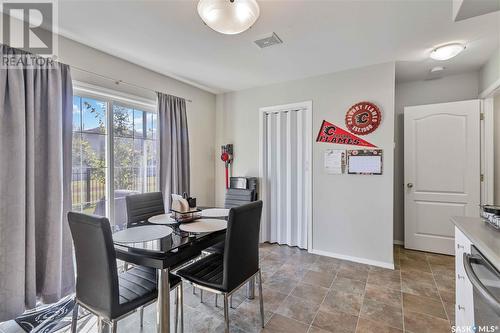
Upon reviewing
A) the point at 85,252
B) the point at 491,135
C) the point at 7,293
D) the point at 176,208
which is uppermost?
the point at 491,135

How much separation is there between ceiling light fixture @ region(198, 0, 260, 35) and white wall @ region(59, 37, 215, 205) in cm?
159

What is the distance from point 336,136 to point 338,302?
1.94 meters

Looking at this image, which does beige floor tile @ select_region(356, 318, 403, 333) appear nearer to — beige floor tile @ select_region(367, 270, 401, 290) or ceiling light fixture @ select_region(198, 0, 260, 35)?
beige floor tile @ select_region(367, 270, 401, 290)

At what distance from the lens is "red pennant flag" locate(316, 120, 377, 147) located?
2957 mm

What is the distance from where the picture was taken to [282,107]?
3.48m

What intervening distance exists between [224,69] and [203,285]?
251cm

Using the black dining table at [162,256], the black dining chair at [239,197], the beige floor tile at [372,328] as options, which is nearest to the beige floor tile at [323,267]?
the beige floor tile at [372,328]

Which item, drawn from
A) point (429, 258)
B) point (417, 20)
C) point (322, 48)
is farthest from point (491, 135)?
point (322, 48)

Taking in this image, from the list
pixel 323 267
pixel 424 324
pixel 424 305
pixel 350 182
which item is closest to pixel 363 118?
pixel 350 182

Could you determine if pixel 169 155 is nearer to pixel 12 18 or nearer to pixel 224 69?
pixel 224 69

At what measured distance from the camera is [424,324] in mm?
1795

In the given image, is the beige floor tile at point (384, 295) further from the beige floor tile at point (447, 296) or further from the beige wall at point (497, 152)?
the beige wall at point (497, 152)

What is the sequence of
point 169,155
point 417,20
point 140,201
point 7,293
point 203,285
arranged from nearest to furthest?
point 203,285, point 7,293, point 417,20, point 140,201, point 169,155

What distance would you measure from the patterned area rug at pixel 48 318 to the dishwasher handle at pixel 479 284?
2612 millimetres
